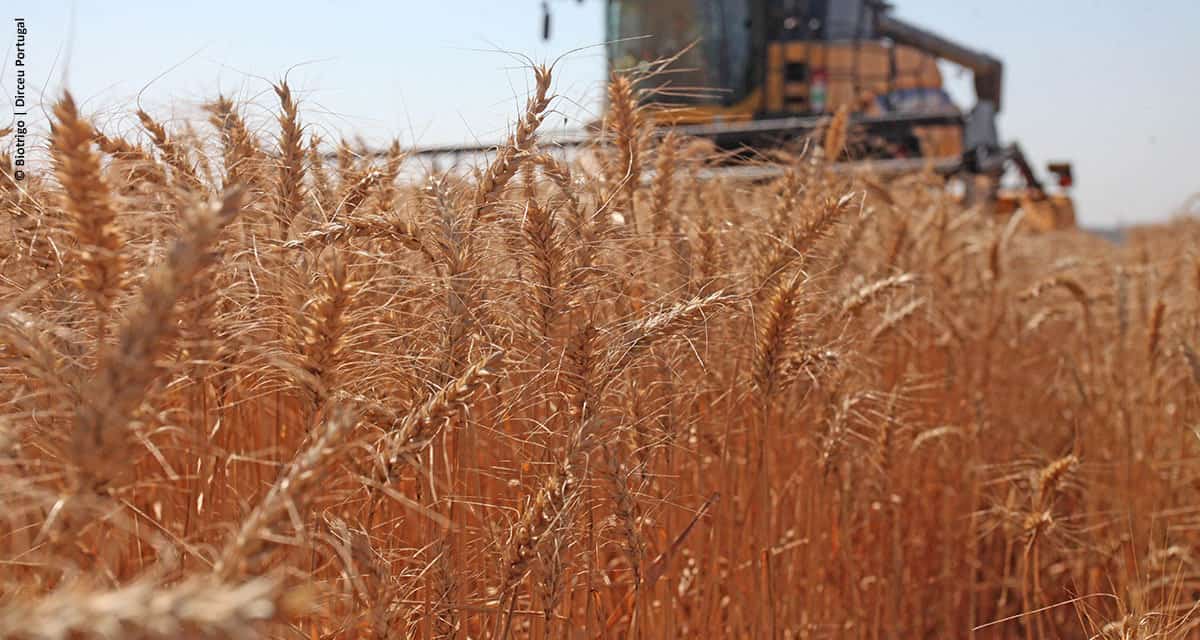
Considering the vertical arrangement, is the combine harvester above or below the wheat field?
above

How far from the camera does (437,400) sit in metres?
0.90

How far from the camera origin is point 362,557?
95cm

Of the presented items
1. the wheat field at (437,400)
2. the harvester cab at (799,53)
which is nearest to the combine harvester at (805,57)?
→ the harvester cab at (799,53)

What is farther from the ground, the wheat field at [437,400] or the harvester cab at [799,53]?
the harvester cab at [799,53]

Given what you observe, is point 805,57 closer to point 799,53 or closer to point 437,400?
point 799,53

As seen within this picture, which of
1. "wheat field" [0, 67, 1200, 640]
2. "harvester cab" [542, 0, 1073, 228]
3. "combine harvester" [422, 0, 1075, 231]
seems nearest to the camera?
"wheat field" [0, 67, 1200, 640]

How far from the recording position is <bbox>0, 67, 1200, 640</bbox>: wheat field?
2.22 ft

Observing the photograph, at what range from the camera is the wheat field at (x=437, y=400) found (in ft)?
2.22

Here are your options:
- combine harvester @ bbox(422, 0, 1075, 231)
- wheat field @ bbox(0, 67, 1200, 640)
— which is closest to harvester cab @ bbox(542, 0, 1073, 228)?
combine harvester @ bbox(422, 0, 1075, 231)

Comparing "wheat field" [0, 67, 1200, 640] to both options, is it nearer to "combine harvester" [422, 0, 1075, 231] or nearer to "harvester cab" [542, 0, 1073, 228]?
"combine harvester" [422, 0, 1075, 231]

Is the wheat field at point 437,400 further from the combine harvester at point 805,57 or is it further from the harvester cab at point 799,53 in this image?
the harvester cab at point 799,53

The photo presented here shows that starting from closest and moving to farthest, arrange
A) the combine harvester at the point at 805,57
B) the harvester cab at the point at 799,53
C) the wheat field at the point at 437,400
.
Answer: the wheat field at the point at 437,400 → the combine harvester at the point at 805,57 → the harvester cab at the point at 799,53

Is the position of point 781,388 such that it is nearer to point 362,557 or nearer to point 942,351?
point 362,557

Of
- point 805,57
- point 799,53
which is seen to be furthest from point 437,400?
point 799,53
